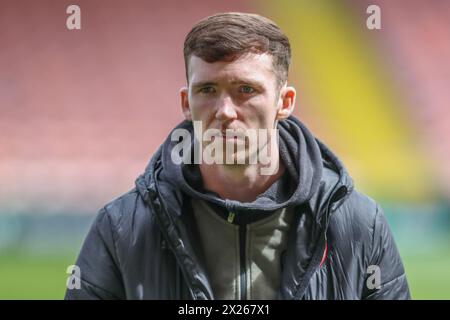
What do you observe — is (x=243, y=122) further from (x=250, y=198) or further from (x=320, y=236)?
(x=320, y=236)

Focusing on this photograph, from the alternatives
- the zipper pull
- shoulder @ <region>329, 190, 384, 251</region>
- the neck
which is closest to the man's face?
the neck

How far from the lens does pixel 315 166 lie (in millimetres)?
2029

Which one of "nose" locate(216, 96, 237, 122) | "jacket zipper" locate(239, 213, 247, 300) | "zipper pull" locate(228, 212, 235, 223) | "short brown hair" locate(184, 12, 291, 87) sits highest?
"short brown hair" locate(184, 12, 291, 87)

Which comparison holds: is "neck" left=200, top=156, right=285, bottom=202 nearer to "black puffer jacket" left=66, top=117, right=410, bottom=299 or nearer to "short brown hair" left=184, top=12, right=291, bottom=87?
"black puffer jacket" left=66, top=117, right=410, bottom=299

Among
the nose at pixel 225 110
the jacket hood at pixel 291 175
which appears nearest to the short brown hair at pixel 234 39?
the nose at pixel 225 110

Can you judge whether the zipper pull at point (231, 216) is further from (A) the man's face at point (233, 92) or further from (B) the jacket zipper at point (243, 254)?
(A) the man's face at point (233, 92)

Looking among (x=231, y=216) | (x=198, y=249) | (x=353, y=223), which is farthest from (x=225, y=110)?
(x=353, y=223)

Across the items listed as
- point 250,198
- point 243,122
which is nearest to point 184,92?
point 243,122

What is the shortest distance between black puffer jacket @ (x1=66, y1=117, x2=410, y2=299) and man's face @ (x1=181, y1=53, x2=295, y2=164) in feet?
0.69

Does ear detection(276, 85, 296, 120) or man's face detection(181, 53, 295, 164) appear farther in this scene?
ear detection(276, 85, 296, 120)

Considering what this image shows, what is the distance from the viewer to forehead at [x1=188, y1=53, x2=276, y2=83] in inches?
74.0

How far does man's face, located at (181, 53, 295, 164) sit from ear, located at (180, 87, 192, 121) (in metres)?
0.04

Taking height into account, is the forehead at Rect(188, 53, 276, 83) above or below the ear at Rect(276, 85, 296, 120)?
above
